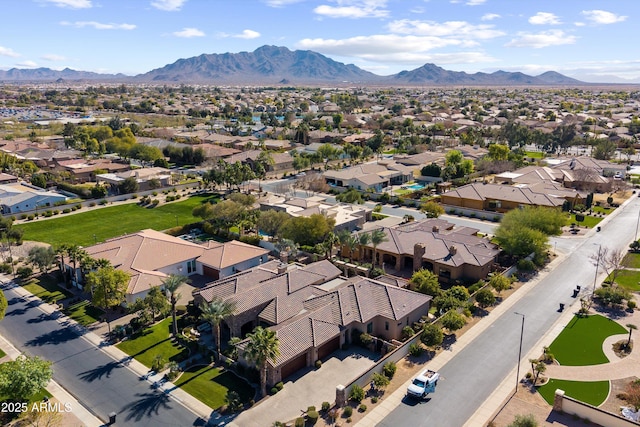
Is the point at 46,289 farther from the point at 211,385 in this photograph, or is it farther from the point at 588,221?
the point at 588,221

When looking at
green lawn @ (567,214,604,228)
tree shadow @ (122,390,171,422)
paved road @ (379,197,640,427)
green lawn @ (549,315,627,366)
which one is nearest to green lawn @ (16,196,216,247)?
tree shadow @ (122,390,171,422)

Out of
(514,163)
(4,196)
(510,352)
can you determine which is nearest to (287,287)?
(510,352)

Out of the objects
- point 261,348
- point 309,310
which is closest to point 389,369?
point 309,310

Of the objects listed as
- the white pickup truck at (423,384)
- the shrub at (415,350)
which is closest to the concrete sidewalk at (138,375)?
the white pickup truck at (423,384)

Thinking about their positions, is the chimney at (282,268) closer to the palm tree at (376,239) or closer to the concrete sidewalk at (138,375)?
the palm tree at (376,239)

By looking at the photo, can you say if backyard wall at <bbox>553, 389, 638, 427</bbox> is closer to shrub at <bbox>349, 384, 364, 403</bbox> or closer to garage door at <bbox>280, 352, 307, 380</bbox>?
shrub at <bbox>349, 384, 364, 403</bbox>

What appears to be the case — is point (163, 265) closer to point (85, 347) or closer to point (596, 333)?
point (85, 347)
